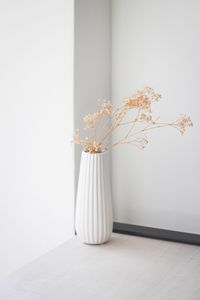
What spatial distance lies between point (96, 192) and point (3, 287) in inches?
17.4

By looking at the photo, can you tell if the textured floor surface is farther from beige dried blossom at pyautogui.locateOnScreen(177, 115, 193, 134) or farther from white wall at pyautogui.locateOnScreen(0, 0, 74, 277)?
beige dried blossom at pyautogui.locateOnScreen(177, 115, 193, 134)

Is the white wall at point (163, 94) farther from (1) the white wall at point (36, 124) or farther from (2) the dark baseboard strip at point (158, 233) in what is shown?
(1) the white wall at point (36, 124)

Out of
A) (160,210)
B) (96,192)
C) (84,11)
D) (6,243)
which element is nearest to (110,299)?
(96,192)

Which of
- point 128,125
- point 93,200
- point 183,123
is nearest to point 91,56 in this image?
point 128,125

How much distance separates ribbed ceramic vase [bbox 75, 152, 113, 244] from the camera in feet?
5.40

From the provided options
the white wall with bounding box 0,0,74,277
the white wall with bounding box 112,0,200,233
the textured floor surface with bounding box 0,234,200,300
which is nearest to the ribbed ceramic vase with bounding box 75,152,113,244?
the textured floor surface with bounding box 0,234,200,300

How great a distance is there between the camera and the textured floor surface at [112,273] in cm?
133

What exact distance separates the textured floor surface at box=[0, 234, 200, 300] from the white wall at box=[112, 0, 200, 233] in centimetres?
18

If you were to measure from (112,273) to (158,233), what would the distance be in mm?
357

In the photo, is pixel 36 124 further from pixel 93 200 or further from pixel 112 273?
pixel 112 273

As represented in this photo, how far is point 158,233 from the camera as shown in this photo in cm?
178

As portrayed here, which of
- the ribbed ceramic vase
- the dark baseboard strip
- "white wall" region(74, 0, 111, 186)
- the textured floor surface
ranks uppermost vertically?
"white wall" region(74, 0, 111, 186)

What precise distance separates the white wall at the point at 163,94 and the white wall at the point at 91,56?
1.5 inches

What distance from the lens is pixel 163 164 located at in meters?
1.86
